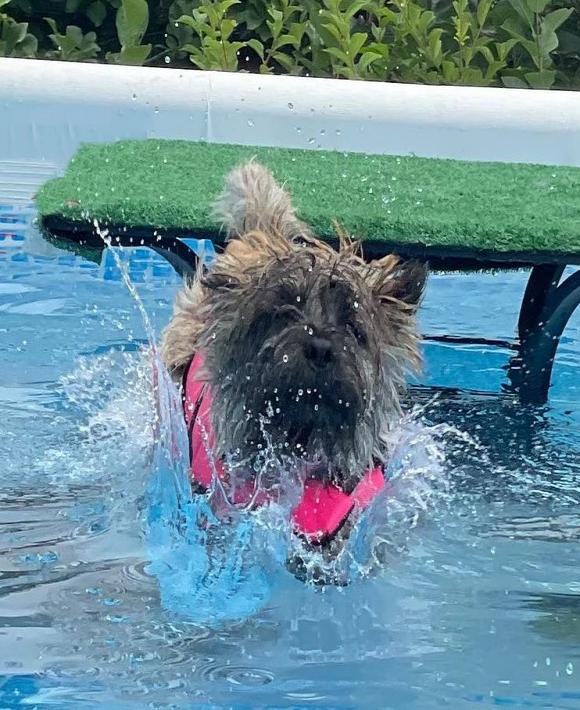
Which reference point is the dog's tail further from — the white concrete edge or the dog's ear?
the white concrete edge

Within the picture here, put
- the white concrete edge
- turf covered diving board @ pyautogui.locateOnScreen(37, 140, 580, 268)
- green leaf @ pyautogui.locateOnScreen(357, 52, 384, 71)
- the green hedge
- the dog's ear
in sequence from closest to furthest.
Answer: the dog's ear, turf covered diving board @ pyautogui.locateOnScreen(37, 140, 580, 268), the white concrete edge, green leaf @ pyautogui.locateOnScreen(357, 52, 384, 71), the green hedge

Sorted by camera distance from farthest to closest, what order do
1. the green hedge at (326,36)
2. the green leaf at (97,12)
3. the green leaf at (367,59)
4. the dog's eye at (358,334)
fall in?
1. the green leaf at (97,12)
2. the green hedge at (326,36)
3. the green leaf at (367,59)
4. the dog's eye at (358,334)

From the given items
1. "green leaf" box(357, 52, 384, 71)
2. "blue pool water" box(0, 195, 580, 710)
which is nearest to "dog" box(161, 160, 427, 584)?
"blue pool water" box(0, 195, 580, 710)

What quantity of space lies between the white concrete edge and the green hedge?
119 cm

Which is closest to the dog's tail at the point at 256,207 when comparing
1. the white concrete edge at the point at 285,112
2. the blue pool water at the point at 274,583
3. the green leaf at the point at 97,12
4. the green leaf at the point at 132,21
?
the blue pool water at the point at 274,583

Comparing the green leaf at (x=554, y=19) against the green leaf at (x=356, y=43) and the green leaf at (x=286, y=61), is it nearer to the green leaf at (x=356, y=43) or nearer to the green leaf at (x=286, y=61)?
the green leaf at (x=356, y=43)

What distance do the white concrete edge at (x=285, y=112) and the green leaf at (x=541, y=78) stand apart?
1.30m

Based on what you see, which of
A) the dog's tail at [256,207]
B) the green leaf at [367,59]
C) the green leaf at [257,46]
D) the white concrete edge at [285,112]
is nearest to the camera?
the dog's tail at [256,207]

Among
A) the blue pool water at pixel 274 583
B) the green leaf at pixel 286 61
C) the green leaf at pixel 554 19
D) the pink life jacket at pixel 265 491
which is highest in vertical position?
the green leaf at pixel 554 19

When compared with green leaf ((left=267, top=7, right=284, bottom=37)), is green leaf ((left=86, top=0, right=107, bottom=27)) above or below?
below

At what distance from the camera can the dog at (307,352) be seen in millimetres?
3836

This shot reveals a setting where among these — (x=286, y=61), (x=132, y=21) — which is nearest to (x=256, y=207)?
(x=286, y=61)

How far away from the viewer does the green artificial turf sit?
499 cm

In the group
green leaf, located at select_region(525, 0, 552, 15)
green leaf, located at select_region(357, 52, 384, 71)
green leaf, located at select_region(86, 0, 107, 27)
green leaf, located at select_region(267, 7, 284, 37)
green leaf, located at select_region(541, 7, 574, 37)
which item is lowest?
green leaf, located at select_region(86, 0, 107, 27)
